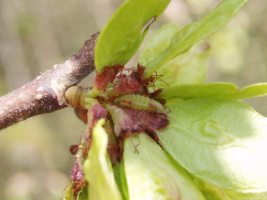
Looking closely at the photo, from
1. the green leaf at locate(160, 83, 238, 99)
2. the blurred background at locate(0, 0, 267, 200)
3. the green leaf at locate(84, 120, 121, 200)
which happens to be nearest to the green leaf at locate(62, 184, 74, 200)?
the green leaf at locate(84, 120, 121, 200)

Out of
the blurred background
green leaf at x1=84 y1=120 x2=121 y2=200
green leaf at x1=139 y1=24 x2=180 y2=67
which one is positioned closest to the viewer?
green leaf at x1=84 y1=120 x2=121 y2=200

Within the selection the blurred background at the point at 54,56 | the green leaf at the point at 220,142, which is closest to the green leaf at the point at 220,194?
the green leaf at the point at 220,142

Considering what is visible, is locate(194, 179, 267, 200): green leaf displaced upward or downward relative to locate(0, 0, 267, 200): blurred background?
downward

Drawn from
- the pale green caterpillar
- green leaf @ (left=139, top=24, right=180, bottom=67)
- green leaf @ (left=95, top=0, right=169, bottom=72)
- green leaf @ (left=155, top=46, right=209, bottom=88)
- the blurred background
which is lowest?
the pale green caterpillar

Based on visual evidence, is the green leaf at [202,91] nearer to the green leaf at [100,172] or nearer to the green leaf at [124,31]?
the green leaf at [124,31]

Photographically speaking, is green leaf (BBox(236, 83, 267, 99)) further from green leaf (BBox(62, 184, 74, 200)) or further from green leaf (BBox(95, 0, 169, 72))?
green leaf (BBox(62, 184, 74, 200))

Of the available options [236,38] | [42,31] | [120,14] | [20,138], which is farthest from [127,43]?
[20,138]

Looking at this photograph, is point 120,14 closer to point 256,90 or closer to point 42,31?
point 256,90
